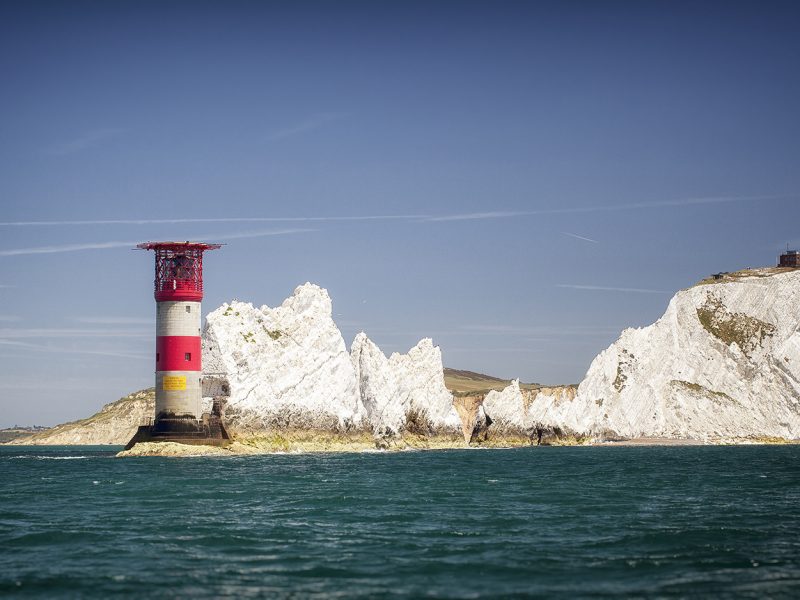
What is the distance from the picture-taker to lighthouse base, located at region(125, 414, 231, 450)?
98.9 metres

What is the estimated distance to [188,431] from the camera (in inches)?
3898

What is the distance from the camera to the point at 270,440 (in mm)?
107438

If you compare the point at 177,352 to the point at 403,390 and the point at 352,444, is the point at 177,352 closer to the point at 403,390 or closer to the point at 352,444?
the point at 352,444

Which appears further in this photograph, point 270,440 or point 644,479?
point 270,440

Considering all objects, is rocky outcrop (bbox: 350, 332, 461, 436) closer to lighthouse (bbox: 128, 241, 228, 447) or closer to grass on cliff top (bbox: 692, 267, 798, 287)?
lighthouse (bbox: 128, 241, 228, 447)

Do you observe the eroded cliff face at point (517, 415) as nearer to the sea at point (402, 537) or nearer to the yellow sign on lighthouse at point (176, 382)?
the yellow sign on lighthouse at point (176, 382)

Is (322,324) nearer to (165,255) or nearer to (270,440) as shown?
(270,440)

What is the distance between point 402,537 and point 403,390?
9652 cm

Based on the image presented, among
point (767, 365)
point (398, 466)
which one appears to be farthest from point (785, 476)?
point (767, 365)

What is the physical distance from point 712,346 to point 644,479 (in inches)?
3775

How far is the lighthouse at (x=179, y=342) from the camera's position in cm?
9800

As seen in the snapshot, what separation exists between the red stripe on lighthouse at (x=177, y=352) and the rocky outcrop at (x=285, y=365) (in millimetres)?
6763

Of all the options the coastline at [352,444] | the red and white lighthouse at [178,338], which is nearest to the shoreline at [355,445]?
the coastline at [352,444]

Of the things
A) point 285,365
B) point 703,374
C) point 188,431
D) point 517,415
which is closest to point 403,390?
point 285,365
